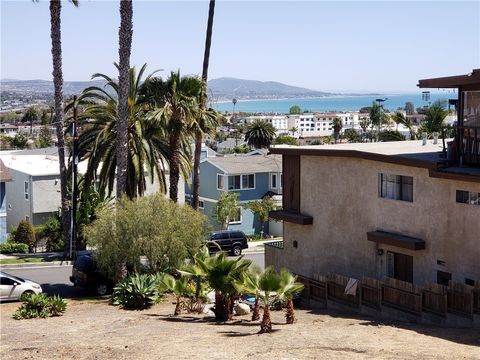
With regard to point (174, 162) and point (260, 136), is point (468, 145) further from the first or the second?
point (260, 136)

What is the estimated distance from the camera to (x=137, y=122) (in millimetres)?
36406

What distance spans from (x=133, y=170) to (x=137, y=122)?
2265 mm

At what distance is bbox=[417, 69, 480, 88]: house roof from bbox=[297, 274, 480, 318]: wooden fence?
20.1 feet

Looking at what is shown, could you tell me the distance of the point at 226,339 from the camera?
66.4 feet

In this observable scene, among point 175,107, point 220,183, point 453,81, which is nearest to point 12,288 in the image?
point 175,107

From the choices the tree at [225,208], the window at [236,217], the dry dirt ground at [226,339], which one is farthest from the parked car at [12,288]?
the window at [236,217]

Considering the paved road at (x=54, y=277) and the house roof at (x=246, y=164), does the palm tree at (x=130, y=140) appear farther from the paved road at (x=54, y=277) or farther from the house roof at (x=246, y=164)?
the house roof at (x=246, y=164)

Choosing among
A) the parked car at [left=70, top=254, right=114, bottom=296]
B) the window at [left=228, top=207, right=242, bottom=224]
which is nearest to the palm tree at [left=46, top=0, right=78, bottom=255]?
the parked car at [left=70, top=254, right=114, bottom=296]

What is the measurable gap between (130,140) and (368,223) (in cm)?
1349

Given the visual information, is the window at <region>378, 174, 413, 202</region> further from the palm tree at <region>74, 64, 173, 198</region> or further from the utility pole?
the utility pole

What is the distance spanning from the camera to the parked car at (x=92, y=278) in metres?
31.6

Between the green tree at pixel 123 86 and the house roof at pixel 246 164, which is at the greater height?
the green tree at pixel 123 86

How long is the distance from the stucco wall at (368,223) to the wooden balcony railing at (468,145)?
0.97 metres

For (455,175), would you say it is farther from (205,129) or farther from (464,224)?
(205,129)
